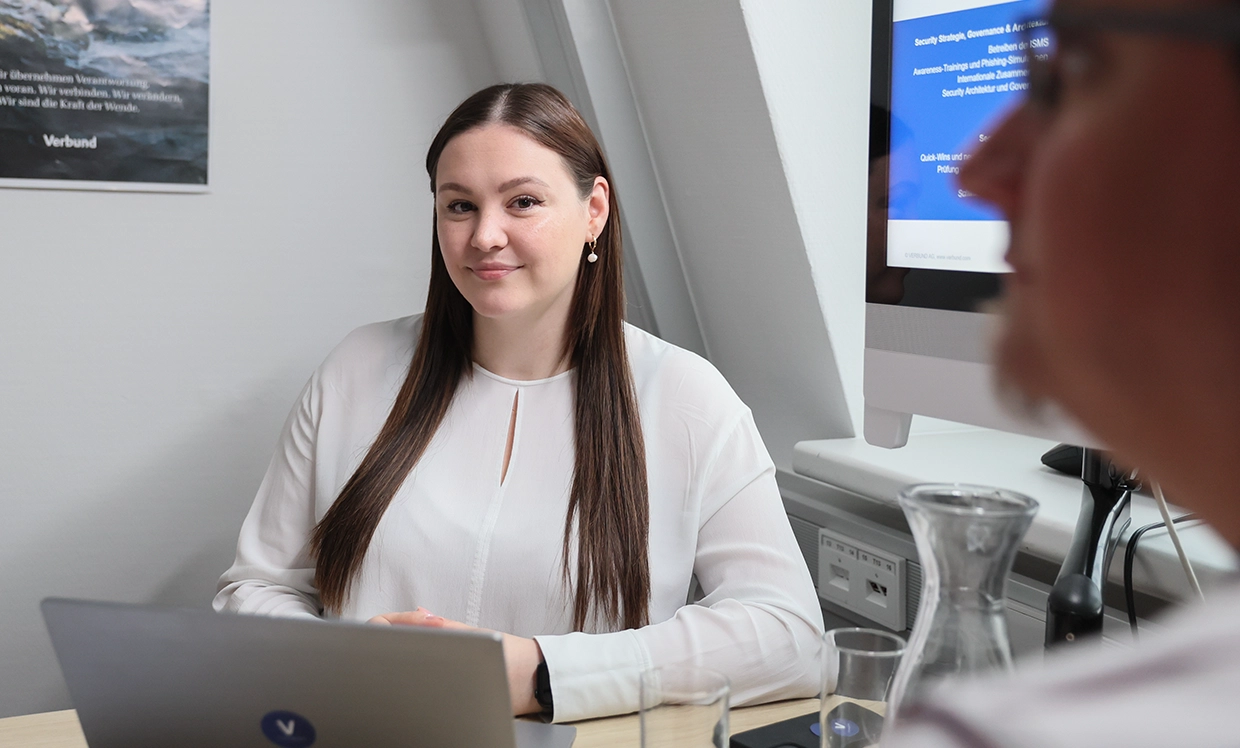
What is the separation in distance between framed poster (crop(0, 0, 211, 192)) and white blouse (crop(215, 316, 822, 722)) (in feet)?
2.08

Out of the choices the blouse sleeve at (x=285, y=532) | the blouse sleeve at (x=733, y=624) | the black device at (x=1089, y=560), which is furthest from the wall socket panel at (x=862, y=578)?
the blouse sleeve at (x=285, y=532)

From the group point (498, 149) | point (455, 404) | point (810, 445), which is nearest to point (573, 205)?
point (498, 149)

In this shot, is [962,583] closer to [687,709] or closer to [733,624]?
[687,709]

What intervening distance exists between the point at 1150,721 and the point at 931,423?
1709 millimetres

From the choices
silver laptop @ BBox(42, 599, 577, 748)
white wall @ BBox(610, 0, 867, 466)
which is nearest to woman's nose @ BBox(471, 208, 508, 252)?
white wall @ BBox(610, 0, 867, 466)

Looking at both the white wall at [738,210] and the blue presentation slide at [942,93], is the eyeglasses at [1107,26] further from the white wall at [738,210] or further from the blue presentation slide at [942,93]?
the white wall at [738,210]

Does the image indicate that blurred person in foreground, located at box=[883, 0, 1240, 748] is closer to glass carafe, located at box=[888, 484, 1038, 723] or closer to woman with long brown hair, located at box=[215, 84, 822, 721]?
glass carafe, located at box=[888, 484, 1038, 723]

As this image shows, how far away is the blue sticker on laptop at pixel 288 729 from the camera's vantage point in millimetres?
→ 804

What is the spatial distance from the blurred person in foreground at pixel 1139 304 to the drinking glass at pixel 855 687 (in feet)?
2.04

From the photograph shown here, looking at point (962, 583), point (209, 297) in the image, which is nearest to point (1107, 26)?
point (962, 583)

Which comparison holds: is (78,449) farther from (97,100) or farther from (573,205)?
(573,205)

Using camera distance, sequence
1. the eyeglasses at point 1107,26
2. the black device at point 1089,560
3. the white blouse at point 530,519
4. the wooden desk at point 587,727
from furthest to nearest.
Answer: the white blouse at point 530,519 < the wooden desk at point 587,727 < the black device at point 1089,560 < the eyeglasses at point 1107,26

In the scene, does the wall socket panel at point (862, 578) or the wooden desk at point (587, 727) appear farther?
the wall socket panel at point (862, 578)

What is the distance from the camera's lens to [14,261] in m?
1.88
